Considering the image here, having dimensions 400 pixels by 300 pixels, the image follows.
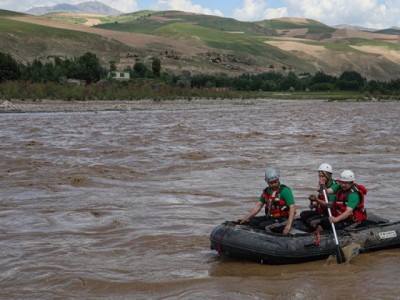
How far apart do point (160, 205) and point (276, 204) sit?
464 cm

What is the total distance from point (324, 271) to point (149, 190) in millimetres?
7265

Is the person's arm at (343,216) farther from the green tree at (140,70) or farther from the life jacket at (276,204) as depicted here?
the green tree at (140,70)

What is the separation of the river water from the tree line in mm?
31316

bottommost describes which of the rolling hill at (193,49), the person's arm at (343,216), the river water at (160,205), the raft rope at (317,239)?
the river water at (160,205)

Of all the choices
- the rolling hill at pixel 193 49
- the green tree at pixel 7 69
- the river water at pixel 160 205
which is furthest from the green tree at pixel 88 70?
the river water at pixel 160 205

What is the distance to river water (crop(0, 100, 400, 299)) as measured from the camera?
8336 millimetres

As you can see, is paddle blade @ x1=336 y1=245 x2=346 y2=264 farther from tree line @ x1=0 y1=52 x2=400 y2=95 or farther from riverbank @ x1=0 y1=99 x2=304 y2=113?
tree line @ x1=0 y1=52 x2=400 y2=95

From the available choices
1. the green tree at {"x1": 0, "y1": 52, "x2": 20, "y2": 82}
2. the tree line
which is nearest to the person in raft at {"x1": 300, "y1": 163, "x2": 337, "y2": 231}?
the tree line

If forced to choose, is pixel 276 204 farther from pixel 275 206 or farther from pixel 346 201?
pixel 346 201

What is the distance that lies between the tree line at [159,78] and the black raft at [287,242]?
1962 inches

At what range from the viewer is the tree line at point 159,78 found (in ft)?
199

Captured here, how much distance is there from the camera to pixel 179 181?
16.7m

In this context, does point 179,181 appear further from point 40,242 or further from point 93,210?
point 40,242

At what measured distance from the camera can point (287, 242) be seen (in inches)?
342
